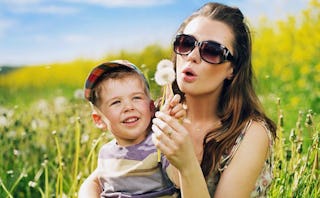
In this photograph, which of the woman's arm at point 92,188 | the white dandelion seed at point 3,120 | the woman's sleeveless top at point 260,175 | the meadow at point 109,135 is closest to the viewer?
the woman's sleeveless top at point 260,175

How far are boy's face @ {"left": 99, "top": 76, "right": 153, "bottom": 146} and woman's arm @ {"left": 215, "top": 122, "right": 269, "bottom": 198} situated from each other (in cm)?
40

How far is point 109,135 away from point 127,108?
174 centimetres

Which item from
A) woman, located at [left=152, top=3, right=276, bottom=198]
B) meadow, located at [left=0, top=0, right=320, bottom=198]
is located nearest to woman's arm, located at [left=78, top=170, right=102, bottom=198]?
meadow, located at [left=0, top=0, right=320, bottom=198]

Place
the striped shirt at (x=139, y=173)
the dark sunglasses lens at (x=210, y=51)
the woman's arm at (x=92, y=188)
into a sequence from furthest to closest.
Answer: the woman's arm at (x=92, y=188)
the dark sunglasses lens at (x=210, y=51)
the striped shirt at (x=139, y=173)

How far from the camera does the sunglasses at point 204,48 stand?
3172 millimetres

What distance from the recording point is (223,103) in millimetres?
3445

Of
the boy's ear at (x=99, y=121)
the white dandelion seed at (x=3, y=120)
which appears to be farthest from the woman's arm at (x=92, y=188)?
the white dandelion seed at (x=3, y=120)

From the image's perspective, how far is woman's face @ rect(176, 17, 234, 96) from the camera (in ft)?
10.4

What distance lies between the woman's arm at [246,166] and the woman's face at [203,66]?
275 mm

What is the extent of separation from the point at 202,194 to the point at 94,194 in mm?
759

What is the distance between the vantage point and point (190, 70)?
316cm

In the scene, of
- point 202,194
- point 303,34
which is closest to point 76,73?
point 303,34

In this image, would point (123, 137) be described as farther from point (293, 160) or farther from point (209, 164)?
point (293, 160)

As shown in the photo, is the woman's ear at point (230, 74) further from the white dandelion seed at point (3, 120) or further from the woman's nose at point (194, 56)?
the white dandelion seed at point (3, 120)
